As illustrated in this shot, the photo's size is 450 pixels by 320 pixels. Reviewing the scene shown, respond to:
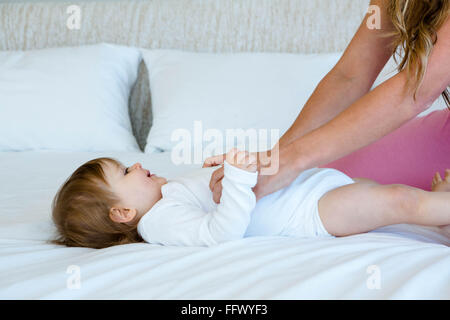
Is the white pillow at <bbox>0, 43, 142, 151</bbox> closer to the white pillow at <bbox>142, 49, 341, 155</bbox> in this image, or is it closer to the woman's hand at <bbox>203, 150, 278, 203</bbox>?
the white pillow at <bbox>142, 49, 341, 155</bbox>

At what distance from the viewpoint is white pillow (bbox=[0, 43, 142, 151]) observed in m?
1.83

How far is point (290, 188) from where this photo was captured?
1047 mm

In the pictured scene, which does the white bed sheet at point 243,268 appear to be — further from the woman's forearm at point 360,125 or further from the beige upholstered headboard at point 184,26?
the beige upholstered headboard at point 184,26

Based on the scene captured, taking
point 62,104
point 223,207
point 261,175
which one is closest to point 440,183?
point 261,175

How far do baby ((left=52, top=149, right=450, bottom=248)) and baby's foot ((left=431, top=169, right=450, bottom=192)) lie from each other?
22 cm

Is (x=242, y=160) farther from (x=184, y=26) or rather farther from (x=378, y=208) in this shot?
(x=184, y=26)

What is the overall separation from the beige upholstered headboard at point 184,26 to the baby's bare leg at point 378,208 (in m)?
1.23

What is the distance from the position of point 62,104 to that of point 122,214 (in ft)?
3.08

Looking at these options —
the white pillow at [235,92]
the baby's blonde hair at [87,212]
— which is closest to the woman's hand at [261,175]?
the baby's blonde hair at [87,212]

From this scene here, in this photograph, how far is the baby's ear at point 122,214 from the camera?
1048 millimetres

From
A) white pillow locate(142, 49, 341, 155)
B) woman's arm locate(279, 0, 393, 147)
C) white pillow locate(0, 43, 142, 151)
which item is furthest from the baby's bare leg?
white pillow locate(0, 43, 142, 151)

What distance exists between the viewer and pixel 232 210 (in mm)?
897
